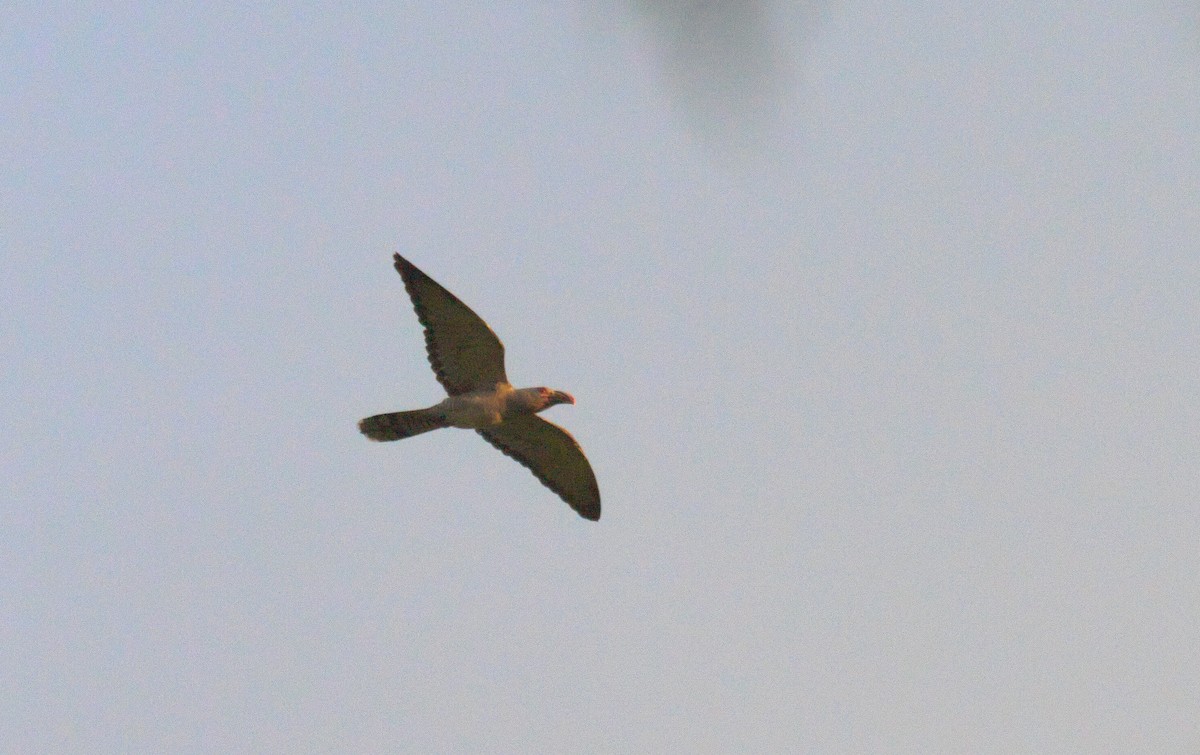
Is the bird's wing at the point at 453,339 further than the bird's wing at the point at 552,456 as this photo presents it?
No

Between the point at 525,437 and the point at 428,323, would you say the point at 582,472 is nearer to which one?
the point at 525,437

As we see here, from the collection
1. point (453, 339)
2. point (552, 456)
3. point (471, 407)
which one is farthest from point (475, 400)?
point (552, 456)

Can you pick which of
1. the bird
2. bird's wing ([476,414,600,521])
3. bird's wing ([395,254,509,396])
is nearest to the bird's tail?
the bird

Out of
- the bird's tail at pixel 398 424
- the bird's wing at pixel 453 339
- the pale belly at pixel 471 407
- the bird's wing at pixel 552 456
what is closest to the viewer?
the bird's wing at pixel 453 339

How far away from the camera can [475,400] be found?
79.5 feet

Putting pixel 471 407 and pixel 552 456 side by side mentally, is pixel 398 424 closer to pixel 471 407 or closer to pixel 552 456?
pixel 471 407

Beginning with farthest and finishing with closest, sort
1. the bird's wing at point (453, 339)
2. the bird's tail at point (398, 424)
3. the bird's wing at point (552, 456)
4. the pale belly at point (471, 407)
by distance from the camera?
1. the bird's wing at point (552, 456)
2. the pale belly at point (471, 407)
3. the bird's tail at point (398, 424)
4. the bird's wing at point (453, 339)

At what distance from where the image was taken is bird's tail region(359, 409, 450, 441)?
941 inches

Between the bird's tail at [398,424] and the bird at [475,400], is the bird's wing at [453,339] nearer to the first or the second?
the bird at [475,400]

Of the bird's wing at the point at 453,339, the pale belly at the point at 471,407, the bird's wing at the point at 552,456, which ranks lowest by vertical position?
the bird's wing at the point at 552,456

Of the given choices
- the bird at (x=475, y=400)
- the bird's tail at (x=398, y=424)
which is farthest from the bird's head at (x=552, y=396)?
the bird's tail at (x=398, y=424)

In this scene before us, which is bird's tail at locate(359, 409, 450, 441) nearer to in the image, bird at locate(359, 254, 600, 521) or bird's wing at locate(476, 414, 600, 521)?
bird at locate(359, 254, 600, 521)

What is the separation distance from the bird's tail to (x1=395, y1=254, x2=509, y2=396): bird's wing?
0.47m

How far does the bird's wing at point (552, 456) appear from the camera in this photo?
82.0ft
